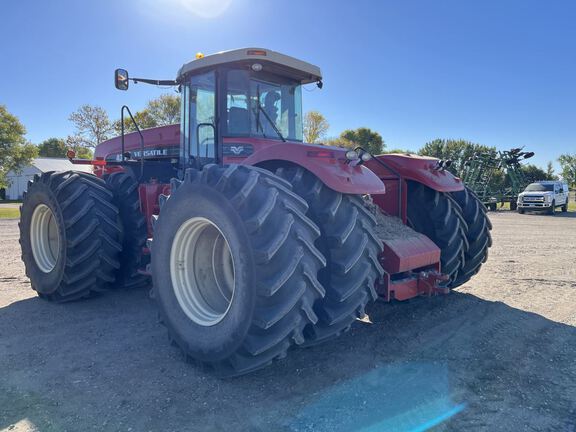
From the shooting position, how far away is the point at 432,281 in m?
4.02

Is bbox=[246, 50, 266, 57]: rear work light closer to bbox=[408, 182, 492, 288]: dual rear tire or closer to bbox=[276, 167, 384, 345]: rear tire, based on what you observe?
bbox=[276, 167, 384, 345]: rear tire

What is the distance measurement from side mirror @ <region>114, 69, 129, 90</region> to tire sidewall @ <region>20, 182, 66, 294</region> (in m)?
1.53

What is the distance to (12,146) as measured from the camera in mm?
33188

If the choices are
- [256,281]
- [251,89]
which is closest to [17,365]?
[256,281]

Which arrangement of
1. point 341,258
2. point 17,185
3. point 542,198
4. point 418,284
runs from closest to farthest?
point 341,258
point 418,284
point 542,198
point 17,185

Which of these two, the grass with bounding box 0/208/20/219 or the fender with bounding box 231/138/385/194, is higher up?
the fender with bounding box 231/138/385/194

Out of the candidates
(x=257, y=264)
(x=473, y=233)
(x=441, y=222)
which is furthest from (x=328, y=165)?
(x=473, y=233)

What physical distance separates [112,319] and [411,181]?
145 inches

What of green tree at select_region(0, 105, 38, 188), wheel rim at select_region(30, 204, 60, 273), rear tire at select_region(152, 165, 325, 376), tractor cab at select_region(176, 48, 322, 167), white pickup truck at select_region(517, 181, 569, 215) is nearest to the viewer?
rear tire at select_region(152, 165, 325, 376)

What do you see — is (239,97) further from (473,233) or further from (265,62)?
(473,233)

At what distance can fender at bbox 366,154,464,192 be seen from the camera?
4.64m

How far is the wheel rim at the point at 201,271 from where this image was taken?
3580mm

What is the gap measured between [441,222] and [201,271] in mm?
2599

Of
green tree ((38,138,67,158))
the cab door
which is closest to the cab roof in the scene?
the cab door
